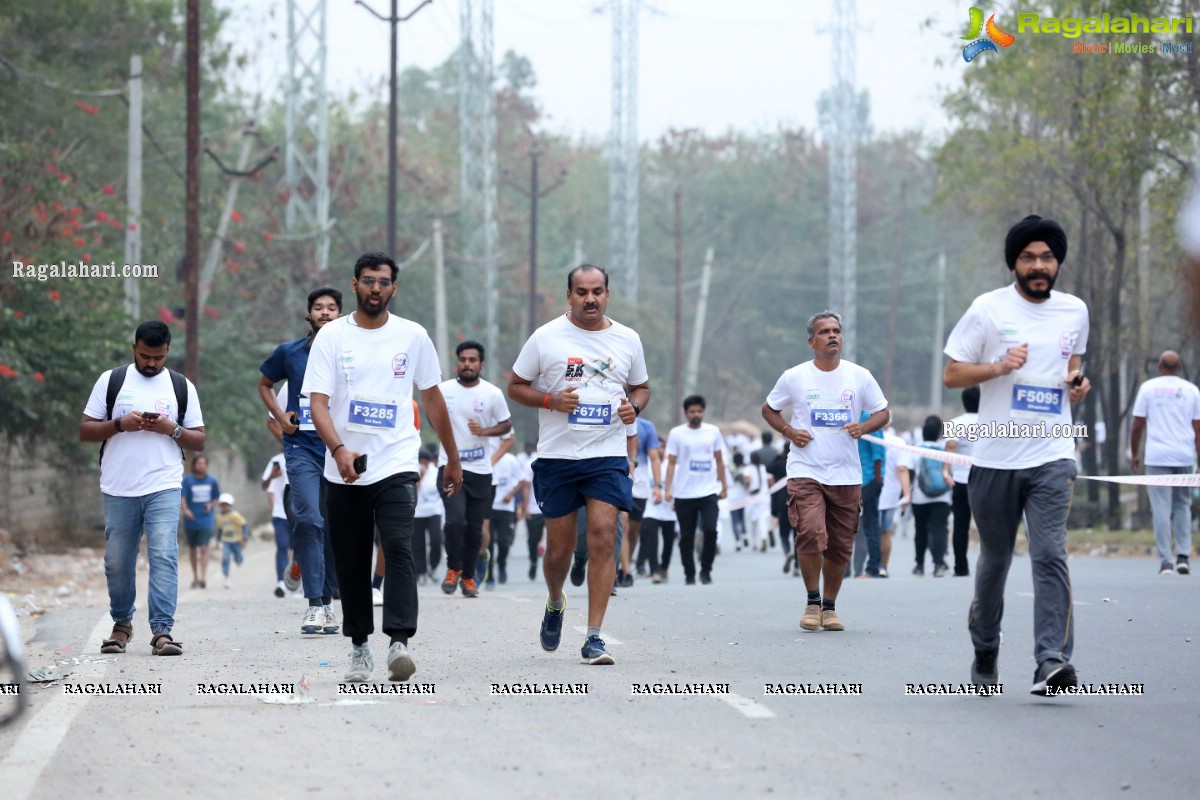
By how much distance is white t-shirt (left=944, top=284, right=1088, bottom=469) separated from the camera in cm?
801

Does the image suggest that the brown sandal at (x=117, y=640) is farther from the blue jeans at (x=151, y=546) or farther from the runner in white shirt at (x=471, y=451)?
the runner in white shirt at (x=471, y=451)

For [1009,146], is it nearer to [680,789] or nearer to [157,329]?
[157,329]

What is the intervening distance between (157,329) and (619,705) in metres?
4.11

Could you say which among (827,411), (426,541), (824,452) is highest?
(827,411)

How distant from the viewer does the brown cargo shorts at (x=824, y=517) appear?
11.6 meters

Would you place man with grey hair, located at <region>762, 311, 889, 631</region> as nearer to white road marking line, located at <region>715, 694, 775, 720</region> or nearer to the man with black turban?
the man with black turban

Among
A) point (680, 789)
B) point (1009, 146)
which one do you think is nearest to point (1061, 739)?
point (680, 789)

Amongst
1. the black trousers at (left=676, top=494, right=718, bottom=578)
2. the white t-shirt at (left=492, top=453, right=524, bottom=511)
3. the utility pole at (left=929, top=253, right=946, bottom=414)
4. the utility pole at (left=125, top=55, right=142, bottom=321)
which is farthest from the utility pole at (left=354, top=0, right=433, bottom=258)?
the utility pole at (left=929, top=253, right=946, bottom=414)

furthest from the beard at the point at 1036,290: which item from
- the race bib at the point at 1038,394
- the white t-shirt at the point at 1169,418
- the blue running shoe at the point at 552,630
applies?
the white t-shirt at the point at 1169,418

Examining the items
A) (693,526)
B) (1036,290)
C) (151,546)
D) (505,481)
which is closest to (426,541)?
(505,481)

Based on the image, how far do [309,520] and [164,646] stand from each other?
1.48 meters

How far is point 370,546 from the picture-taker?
8672 mm

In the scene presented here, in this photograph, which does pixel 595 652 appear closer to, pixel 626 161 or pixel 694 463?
pixel 694 463

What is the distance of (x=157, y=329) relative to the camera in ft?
34.3
